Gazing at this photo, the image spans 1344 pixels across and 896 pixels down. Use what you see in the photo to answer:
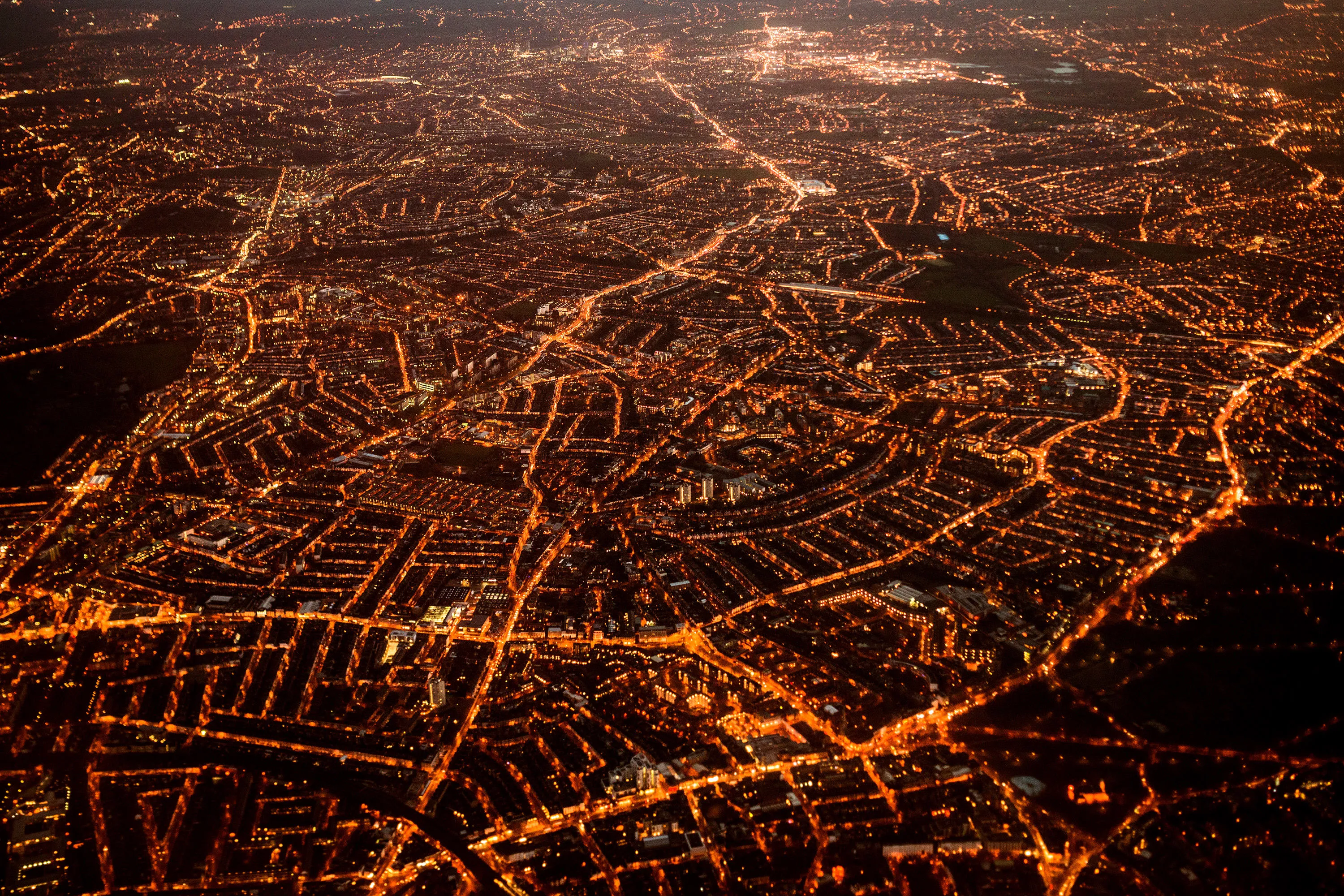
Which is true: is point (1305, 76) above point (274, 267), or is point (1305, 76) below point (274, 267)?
above

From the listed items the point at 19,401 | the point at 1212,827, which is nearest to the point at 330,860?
the point at 1212,827

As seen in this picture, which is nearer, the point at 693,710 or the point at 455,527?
the point at 693,710

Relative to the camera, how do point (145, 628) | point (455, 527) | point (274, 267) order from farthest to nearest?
point (274, 267) → point (455, 527) → point (145, 628)

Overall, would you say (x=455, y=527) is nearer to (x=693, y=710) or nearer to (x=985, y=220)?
(x=693, y=710)

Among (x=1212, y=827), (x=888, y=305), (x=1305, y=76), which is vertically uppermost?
(x=1305, y=76)

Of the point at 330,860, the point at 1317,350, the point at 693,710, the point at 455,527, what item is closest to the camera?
the point at 330,860

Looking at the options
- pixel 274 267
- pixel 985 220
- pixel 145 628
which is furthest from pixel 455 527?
pixel 985 220
